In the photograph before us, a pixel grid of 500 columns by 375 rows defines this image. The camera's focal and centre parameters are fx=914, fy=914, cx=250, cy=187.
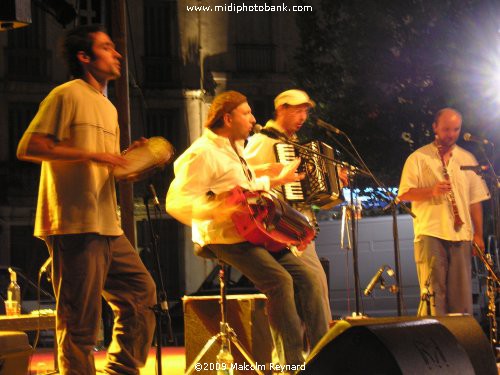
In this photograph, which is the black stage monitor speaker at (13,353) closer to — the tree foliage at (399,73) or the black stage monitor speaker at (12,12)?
the black stage monitor speaker at (12,12)

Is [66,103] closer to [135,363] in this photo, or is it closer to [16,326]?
[135,363]

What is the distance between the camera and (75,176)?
17.7ft

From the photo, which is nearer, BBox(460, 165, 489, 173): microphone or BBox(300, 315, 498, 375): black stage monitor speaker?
BBox(300, 315, 498, 375): black stage monitor speaker

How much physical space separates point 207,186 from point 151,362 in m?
3.08

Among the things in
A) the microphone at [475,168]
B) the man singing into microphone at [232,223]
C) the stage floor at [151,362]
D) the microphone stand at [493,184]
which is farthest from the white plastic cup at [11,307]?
the microphone stand at [493,184]

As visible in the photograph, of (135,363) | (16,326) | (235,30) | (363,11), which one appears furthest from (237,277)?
(235,30)

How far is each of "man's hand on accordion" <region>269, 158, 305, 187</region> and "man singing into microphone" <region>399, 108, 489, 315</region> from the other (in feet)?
6.23

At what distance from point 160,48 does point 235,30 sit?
9.02 feet

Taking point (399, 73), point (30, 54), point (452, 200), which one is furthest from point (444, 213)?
point (30, 54)

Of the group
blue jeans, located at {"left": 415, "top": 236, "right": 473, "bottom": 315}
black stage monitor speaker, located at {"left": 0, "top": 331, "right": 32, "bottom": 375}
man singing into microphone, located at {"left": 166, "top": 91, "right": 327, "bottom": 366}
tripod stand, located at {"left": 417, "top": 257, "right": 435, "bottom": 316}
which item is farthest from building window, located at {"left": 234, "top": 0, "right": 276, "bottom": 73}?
black stage monitor speaker, located at {"left": 0, "top": 331, "right": 32, "bottom": 375}

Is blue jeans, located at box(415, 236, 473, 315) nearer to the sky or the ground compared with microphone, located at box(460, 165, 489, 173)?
nearer to the ground

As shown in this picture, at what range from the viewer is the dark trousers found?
5.28m

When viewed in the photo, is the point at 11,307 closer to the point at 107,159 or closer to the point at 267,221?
the point at 267,221

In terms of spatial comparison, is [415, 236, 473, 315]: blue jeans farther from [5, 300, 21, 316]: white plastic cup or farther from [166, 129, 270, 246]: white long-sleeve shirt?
[5, 300, 21, 316]: white plastic cup
